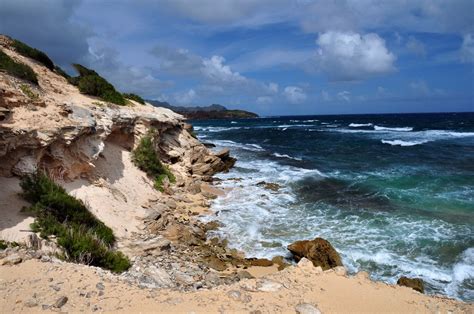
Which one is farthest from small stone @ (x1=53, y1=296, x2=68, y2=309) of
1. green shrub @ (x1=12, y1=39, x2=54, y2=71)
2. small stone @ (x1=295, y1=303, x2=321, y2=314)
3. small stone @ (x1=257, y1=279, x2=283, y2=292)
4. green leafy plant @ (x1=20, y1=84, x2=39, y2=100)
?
green shrub @ (x1=12, y1=39, x2=54, y2=71)

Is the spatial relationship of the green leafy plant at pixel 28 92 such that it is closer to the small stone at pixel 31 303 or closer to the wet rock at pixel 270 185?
the small stone at pixel 31 303

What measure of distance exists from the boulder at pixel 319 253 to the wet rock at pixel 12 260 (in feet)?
26.1

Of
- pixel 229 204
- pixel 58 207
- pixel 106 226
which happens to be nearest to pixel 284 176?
pixel 229 204

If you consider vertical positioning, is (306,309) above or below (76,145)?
below

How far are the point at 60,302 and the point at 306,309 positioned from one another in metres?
4.29

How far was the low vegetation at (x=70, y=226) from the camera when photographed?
28.3 ft

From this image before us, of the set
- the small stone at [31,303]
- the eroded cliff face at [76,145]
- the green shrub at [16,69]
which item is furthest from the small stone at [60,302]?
the green shrub at [16,69]

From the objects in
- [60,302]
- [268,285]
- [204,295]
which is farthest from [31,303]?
[268,285]

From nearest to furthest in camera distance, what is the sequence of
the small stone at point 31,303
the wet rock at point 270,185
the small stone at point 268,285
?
the small stone at point 31,303 < the small stone at point 268,285 < the wet rock at point 270,185

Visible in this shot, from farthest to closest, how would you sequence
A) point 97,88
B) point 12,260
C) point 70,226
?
point 97,88
point 70,226
point 12,260

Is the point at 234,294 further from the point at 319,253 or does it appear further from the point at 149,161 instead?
the point at 149,161

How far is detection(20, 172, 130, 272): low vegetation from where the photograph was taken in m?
8.62

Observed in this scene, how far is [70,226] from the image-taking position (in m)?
9.59

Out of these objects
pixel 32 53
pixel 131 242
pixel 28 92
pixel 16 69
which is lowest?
pixel 131 242
